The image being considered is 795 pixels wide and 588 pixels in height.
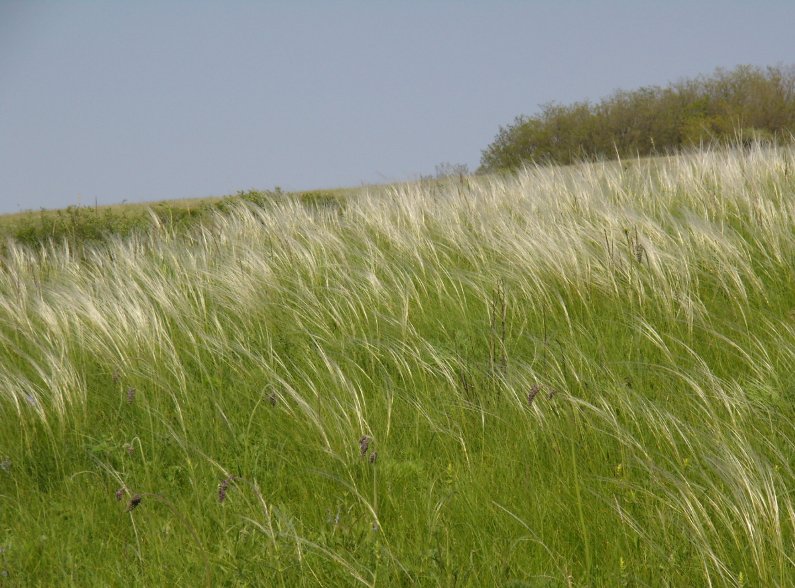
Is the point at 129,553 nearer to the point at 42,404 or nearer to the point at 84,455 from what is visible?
the point at 84,455

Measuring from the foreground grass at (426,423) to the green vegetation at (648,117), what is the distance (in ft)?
55.4

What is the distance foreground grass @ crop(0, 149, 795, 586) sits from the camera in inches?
85.1

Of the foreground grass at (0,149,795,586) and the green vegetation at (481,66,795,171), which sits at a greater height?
the green vegetation at (481,66,795,171)

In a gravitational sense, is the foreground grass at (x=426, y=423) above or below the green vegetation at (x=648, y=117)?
below

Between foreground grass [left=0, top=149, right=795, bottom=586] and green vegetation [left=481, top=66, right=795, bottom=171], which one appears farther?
green vegetation [left=481, top=66, right=795, bottom=171]

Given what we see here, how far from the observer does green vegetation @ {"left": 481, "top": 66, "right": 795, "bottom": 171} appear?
2094cm

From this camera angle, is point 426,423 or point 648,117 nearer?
point 426,423

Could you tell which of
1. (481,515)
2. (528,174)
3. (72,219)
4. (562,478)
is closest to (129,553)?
(481,515)

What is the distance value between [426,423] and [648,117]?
68.6 ft

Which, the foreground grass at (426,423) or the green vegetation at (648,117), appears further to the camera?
the green vegetation at (648,117)

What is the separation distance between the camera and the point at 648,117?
21.8 meters

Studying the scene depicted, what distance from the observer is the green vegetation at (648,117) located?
20.9 metres

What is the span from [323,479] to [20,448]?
1.36 m

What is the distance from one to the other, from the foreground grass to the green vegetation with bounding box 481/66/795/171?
665 inches
